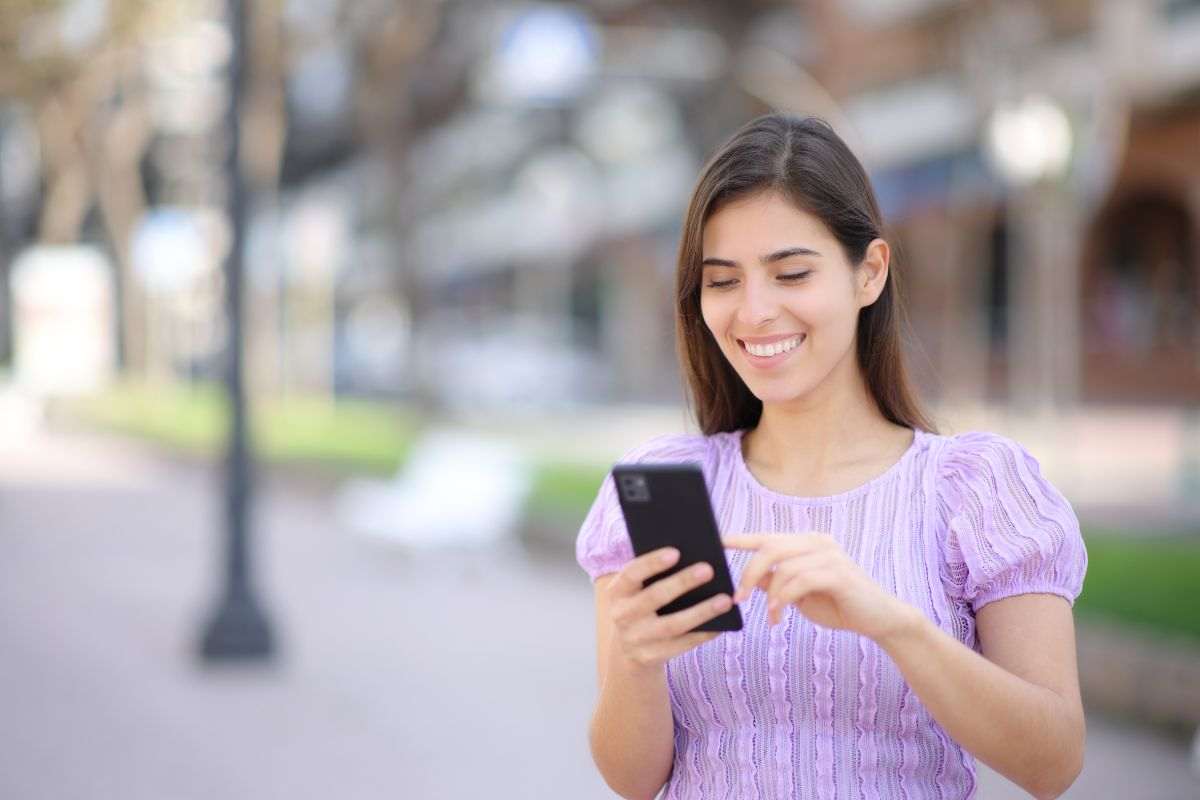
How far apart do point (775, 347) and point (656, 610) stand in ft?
1.47

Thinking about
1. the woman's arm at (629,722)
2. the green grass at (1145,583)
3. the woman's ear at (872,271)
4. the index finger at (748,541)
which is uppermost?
the woman's ear at (872,271)

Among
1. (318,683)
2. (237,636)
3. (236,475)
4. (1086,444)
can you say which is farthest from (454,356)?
(318,683)

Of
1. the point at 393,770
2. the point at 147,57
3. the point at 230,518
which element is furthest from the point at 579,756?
the point at 147,57

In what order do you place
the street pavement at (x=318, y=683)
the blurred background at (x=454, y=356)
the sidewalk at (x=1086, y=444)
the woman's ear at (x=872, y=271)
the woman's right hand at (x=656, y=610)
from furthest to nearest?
1. the sidewalk at (x=1086, y=444)
2. the blurred background at (x=454, y=356)
3. the street pavement at (x=318, y=683)
4. the woman's ear at (x=872, y=271)
5. the woman's right hand at (x=656, y=610)

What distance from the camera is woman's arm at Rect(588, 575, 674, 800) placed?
8.05 ft

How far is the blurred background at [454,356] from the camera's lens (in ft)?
27.6

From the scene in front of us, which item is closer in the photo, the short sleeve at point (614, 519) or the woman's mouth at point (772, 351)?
the woman's mouth at point (772, 351)

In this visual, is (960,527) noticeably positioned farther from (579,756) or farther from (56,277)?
(56,277)

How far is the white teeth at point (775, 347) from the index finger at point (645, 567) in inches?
15.8

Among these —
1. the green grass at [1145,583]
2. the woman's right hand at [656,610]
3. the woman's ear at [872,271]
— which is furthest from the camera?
the green grass at [1145,583]

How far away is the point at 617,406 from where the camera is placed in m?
38.5

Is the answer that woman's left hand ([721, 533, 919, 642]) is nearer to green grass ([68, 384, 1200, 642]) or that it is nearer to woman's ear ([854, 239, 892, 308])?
woman's ear ([854, 239, 892, 308])

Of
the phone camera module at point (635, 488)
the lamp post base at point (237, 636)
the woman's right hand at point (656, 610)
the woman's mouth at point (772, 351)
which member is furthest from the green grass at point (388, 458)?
the phone camera module at point (635, 488)

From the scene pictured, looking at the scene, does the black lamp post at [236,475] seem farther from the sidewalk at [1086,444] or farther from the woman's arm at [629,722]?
the woman's arm at [629,722]
